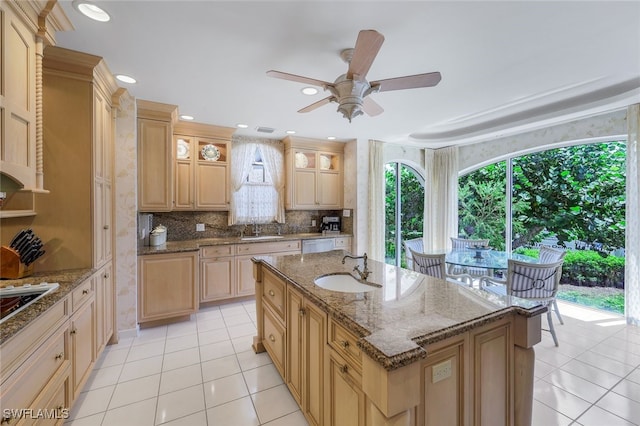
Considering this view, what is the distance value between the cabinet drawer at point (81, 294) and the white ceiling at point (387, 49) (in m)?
1.73

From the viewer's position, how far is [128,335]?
9.47 ft

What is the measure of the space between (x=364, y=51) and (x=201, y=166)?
3063 mm

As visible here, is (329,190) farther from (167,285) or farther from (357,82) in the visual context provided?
(357,82)

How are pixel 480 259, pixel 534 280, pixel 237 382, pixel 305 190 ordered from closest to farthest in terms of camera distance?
pixel 237 382, pixel 534 280, pixel 480 259, pixel 305 190

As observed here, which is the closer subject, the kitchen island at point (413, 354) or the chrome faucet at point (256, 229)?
the kitchen island at point (413, 354)

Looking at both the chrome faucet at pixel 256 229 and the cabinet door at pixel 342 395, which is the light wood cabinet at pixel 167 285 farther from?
the cabinet door at pixel 342 395

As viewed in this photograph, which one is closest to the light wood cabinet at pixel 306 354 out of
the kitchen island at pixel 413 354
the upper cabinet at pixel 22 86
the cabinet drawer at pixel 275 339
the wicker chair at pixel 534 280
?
the kitchen island at pixel 413 354

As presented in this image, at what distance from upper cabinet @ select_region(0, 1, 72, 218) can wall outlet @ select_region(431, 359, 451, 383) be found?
2.21 metres

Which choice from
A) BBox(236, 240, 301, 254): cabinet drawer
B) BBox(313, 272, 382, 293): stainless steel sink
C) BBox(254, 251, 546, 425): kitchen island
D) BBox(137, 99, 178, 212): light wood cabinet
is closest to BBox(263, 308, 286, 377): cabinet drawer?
BBox(254, 251, 546, 425): kitchen island

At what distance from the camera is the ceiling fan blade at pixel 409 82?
1707 mm

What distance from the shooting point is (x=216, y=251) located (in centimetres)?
371

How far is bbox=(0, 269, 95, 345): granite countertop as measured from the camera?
1.15 meters

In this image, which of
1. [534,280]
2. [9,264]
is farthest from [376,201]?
[9,264]

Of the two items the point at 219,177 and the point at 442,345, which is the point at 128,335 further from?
the point at 442,345
